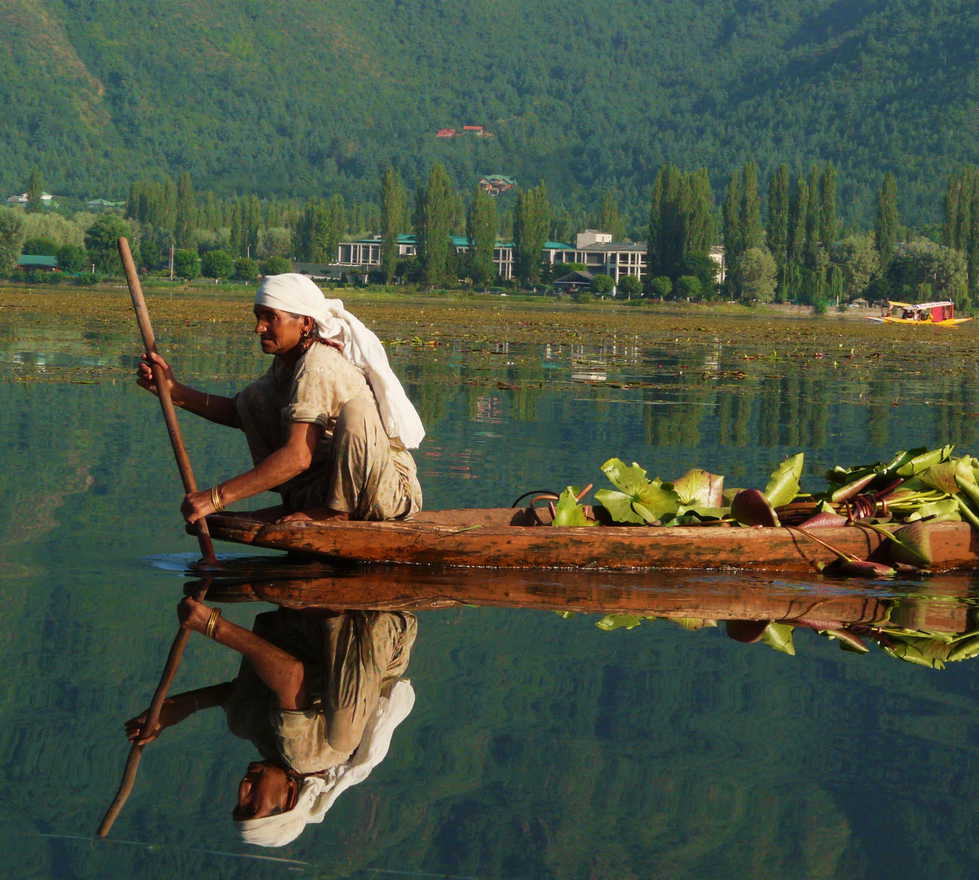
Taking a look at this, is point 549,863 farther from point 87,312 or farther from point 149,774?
point 87,312

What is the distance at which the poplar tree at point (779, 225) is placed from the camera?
96125 millimetres

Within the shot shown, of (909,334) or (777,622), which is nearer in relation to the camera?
(777,622)

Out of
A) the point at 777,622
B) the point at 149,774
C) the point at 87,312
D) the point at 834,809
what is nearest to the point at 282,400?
the point at 777,622

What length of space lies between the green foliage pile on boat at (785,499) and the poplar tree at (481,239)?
98031 millimetres

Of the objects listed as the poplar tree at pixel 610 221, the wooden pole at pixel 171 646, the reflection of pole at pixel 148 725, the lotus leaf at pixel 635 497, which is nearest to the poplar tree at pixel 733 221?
the poplar tree at pixel 610 221

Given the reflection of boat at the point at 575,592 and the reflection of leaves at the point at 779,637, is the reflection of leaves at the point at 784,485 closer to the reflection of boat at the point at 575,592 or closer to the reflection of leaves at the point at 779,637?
the reflection of boat at the point at 575,592

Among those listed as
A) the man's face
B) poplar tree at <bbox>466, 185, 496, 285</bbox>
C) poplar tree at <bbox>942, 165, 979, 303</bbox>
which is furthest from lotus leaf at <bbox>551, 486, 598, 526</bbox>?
poplar tree at <bbox>466, 185, 496, 285</bbox>

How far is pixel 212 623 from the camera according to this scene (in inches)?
250

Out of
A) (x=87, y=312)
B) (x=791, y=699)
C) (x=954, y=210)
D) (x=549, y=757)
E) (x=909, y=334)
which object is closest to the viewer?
(x=549, y=757)

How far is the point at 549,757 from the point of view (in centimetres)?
482

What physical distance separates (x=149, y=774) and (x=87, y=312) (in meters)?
39.9

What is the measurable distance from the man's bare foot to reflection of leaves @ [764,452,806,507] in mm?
2241

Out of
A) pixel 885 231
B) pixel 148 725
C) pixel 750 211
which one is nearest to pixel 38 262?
pixel 750 211

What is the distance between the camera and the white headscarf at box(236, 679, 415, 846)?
414 cm
